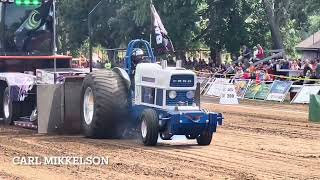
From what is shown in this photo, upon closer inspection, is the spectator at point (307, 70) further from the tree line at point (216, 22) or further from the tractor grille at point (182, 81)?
the tractor grille at point (182, 81)

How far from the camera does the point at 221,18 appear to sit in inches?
1544

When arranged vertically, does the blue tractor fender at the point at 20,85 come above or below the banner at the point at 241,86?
above

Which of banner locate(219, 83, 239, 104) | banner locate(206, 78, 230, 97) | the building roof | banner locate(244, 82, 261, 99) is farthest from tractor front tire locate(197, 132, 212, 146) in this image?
the building roof

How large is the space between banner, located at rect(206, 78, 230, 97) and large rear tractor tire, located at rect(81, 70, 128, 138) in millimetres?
15678

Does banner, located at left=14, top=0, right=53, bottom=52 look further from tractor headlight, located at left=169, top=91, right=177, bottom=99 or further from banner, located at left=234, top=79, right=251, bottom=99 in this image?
banner, located at left=234, top=79, right=251, bottom=99

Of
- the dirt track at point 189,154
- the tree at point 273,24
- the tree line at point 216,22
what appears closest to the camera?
the dirt track at point 189,154

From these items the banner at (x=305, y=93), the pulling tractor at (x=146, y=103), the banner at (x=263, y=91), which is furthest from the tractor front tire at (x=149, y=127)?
the banner at (x=263, y=91)

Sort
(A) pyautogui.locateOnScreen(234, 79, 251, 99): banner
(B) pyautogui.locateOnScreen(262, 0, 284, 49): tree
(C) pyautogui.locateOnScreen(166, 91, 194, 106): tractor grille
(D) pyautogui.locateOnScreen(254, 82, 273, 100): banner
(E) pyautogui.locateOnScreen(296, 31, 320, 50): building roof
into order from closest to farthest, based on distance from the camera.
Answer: (C) pyautogui.locateOnScreen(166, 91, 194, 106): tractor grille, (D) pyautogui.locateOnScreen(254, 82, 273, 100): banner, (A) pyautogui.locateOnScreen(234, 79, 251, 99): banner, (B) pyautogui.locateOnScreen(262, 0, 284, 49): tree, (E) pyautogui.locateOnScreen(296, 31, 320, 50): building roof

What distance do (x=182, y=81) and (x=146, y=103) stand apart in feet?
2.81

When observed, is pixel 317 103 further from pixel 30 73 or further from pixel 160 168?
pixel 160 168

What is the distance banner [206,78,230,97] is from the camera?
2911cm

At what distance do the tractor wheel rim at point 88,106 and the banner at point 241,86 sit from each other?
14.0 meters

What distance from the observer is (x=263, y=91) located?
86.3 feet

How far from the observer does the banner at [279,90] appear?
25125mm
